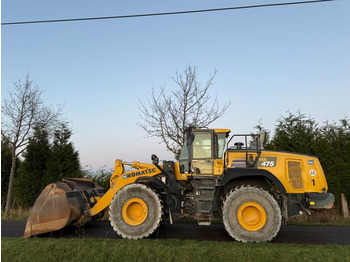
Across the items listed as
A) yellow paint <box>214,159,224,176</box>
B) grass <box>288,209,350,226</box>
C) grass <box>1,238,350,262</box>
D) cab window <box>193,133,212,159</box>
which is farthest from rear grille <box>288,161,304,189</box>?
grass <box>288,209,350,226</box>

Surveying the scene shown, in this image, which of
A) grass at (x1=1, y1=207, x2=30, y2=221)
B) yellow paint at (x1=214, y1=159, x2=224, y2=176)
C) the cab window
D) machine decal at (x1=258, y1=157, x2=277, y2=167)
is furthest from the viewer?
grass at (x1=1, y1=207, x2=30, y2=221)

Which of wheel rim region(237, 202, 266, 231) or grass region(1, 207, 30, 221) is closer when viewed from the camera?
wheel rim region(237, 202, 266, 231)

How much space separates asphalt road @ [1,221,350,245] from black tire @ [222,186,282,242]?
47cm

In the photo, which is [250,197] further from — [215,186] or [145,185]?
[145,185]

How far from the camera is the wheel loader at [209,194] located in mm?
6363

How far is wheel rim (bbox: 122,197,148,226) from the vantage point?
663 centimetres

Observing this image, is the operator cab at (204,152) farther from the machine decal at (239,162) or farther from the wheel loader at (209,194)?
the machine decal at (239,162)

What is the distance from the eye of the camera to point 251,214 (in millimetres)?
6391

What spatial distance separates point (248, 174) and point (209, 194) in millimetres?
995

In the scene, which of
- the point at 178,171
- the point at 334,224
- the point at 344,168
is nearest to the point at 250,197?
the point at 178,171

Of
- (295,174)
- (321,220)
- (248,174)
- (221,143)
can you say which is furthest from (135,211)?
(321,220)

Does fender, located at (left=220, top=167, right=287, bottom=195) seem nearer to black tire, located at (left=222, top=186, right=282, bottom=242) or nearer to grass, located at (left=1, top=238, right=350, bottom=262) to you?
black tire, located at (left=222, top=186, right=282, bottom=242)

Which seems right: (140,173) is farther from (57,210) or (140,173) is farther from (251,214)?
(251,214)

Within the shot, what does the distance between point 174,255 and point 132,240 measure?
49.0 inches
